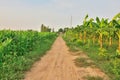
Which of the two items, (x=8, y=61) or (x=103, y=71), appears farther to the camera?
(x=8, y=61)

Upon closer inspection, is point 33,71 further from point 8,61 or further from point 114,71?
point 114,71

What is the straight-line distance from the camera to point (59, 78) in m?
10.6

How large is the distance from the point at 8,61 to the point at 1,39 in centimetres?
339

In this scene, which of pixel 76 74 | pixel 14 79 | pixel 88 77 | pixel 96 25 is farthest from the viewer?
pixel 96 25

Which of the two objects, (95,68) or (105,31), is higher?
(105,31)

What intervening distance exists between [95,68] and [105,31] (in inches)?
478

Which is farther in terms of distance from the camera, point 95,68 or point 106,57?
point 106,57

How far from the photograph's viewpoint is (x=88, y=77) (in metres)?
10.9

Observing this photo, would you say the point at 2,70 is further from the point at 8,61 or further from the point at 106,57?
the point at 106,57

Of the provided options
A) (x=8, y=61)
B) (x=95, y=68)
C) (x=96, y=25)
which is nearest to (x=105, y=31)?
(x=96, y=25)

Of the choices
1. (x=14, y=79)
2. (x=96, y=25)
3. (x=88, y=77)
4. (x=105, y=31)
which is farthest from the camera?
(x=96, y=25)

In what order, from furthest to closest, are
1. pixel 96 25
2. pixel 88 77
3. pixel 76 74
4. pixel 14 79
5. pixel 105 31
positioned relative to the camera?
pixel 96 25 → pixel 105 31 → pixel 76 74 → pixel 88 77 → pixel 14 79

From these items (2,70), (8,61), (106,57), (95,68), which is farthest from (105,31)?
(2,70)

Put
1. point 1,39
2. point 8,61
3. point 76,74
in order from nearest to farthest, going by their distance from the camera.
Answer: point 76,74
point 8,61
point 1,39
